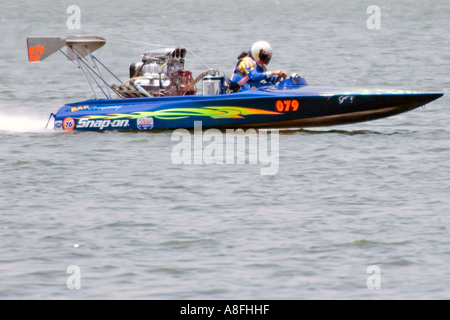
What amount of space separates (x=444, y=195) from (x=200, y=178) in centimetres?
306

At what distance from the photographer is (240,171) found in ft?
44.4

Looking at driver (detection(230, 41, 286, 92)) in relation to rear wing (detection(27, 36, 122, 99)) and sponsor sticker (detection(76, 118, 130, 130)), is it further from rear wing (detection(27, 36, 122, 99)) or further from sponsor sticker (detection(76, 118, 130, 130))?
rear wing (detection(27, 36, 122, 99))

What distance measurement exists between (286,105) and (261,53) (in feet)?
3.15

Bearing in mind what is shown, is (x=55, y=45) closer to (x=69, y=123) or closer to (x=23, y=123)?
(x=69, y=123)

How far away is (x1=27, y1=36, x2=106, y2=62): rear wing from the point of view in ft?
53.3

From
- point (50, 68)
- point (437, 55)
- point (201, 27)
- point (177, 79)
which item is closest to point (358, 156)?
point (177, 79)

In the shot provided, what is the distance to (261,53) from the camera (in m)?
15.7

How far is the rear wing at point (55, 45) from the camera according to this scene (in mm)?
16234

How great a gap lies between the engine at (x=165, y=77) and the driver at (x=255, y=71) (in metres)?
0.98

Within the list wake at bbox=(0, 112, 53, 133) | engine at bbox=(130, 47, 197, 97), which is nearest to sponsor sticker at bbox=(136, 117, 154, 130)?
engine at bbox=(130, 47, 197, 97)

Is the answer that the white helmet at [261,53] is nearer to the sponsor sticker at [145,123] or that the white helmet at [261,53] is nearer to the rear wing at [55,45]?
the sponsor sticker at [145,123]

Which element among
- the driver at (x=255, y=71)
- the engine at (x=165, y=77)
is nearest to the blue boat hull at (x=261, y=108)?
the driver at (x=255, y=71)

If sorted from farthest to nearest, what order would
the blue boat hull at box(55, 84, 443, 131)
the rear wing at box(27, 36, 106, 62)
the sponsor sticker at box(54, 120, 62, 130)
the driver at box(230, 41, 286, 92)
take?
1. the sponsor sticker at box(54, 120, 62, 130)
2. the rear wing at box(27, 36, 106, 62)
3. the driver at box(230, 41, 286, 92)
4. the blue boat hull at box(55, 84, 443, 131)
